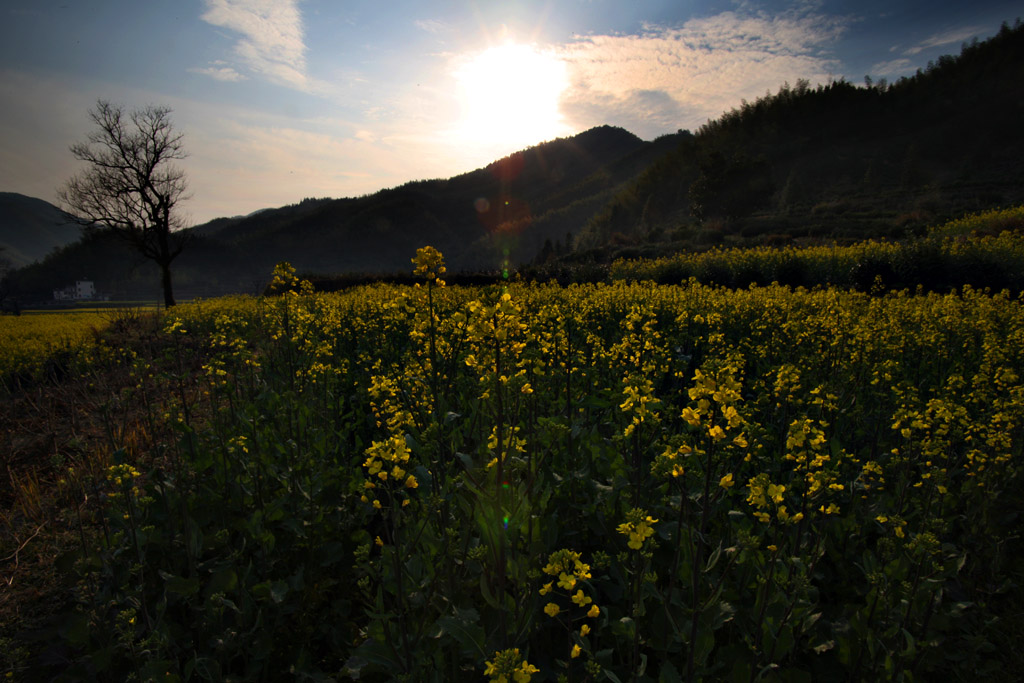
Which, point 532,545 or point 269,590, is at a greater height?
point 532,545

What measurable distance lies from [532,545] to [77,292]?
6273 inches

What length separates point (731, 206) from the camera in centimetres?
5909

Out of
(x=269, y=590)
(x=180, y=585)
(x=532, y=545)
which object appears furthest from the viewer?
(x=269, y=590)

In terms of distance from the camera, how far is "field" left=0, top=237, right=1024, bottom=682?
6.73 ft

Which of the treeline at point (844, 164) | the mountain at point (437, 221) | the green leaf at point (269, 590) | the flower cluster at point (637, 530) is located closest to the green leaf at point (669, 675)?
the flower cluster at point (637, 530)

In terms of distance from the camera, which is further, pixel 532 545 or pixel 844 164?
pixel 844 164

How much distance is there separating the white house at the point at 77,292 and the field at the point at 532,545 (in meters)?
143

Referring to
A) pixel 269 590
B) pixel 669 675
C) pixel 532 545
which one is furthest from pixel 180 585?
pixel 669 675

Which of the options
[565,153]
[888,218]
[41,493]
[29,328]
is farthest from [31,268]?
[565,153]

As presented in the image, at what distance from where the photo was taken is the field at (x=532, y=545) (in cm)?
205

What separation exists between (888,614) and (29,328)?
23446 millimetres

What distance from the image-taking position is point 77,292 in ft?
373

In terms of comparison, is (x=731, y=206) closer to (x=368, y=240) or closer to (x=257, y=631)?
(x=257, y=631)

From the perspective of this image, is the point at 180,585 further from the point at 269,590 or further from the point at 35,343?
the point at 35,343
